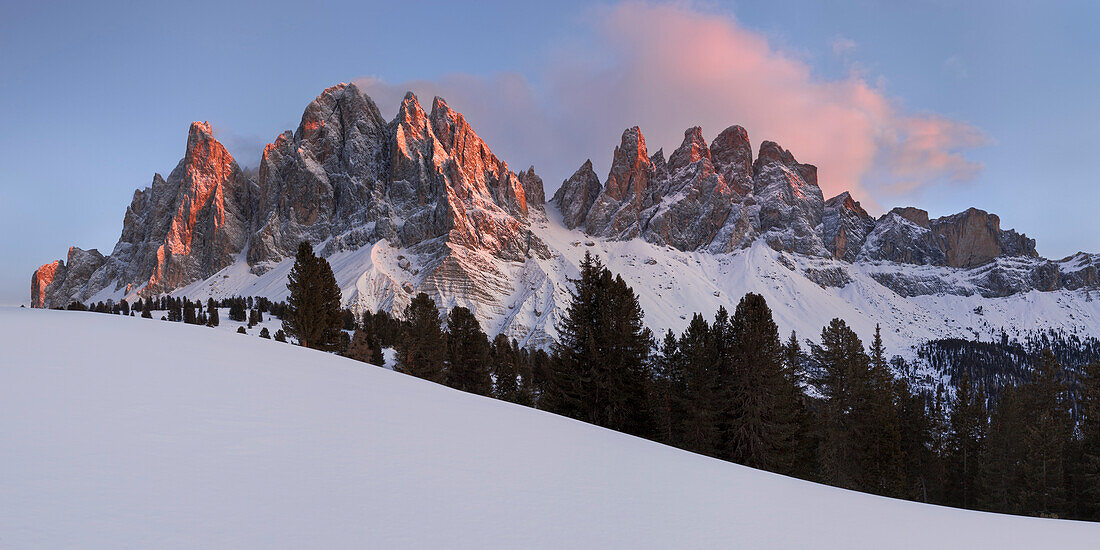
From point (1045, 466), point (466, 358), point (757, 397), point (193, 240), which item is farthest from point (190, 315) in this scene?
point (193, 240)

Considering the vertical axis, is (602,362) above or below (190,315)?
above

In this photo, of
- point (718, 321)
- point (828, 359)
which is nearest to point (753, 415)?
point (718, 321)

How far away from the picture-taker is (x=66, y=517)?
253 cm

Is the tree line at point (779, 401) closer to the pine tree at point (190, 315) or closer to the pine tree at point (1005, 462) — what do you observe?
the pine tree at point (1005, 462)

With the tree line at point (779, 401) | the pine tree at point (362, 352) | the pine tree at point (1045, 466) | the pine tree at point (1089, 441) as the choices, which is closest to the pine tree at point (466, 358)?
the tree line at point (779, 401)

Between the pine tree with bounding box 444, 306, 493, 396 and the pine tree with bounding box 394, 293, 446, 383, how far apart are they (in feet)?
4.20

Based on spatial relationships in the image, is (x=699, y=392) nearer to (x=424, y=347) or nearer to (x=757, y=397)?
(x=757, y=397)

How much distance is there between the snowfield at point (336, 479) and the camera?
111 inches

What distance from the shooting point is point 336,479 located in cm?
358

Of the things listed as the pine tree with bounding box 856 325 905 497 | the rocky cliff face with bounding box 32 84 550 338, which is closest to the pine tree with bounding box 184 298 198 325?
the pine tree with bounding box 856 325 905 497

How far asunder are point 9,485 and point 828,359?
29.4 meters

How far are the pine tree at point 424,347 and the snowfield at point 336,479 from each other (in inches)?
1020

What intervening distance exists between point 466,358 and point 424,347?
128 inches

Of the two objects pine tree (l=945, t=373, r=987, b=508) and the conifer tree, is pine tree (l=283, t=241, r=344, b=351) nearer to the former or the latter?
the conifer tree
